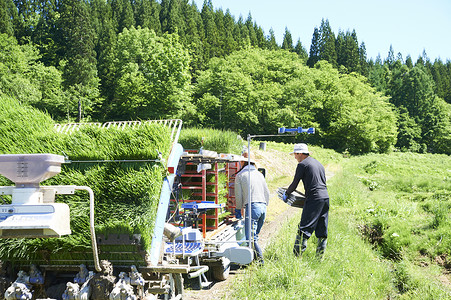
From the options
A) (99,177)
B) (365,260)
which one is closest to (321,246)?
(365,260)

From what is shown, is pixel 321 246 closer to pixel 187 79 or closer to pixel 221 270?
pixel 221 270

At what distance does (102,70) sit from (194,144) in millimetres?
43689

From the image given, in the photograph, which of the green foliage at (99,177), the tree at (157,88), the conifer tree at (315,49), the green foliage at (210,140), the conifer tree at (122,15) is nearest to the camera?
the green foliage at (99,177)

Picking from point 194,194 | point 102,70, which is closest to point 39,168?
point 194,194

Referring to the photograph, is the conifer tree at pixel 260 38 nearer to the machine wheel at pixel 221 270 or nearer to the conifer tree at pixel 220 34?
the conifer tree at pixel 220 34

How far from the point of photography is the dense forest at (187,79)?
1786 inches

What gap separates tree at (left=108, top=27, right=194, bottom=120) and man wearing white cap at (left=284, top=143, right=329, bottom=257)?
37.4 metres

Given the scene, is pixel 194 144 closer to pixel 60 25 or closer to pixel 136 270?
pixel 136 270

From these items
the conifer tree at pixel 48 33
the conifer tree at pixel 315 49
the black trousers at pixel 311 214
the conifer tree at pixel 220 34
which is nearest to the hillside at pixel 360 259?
the black trousers at pixel 311 214

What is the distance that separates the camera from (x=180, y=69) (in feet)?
153

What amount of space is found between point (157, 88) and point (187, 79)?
146 inches

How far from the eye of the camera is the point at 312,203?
7164mm

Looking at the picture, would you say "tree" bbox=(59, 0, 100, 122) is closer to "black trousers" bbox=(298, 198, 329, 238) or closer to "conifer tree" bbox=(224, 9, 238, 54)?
"conifer tree" bbox=(224, 9, 238, 54)

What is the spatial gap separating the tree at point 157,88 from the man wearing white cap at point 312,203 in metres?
37.4
